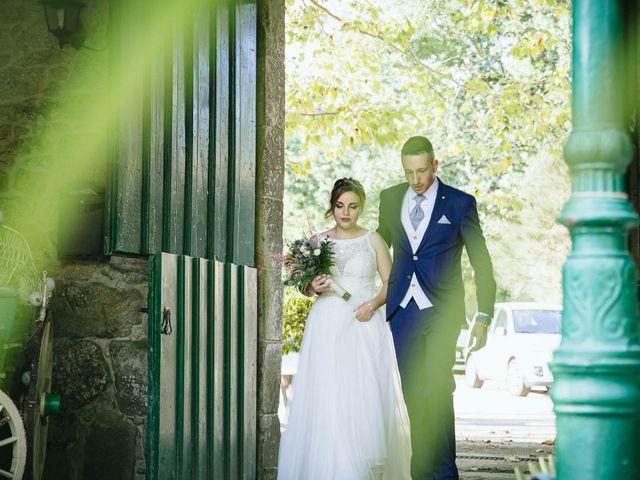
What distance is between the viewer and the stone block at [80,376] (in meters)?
6.02

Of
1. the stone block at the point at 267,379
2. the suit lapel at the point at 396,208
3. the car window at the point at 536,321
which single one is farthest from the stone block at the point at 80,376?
the car window at the point at 536,321

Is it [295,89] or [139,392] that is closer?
[139,392]

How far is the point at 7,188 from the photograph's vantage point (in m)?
6.30

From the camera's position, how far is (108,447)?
5.97 meters

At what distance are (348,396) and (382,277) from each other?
0.87m

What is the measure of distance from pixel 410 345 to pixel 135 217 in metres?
1.95

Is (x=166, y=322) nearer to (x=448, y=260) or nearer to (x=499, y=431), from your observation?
(x=448, y=260)

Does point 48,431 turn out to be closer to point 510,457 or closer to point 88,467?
point 88,467

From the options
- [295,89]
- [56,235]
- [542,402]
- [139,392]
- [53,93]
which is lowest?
[542,402]

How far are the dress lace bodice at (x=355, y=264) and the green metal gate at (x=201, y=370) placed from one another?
715mm

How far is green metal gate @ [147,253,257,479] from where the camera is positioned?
530cm

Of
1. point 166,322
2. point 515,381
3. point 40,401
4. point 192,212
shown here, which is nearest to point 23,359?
point 40,401

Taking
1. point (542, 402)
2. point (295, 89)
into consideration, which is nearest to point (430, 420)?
point (295, 89)

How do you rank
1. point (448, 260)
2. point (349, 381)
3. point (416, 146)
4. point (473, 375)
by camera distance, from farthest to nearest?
point (473, 375) → point (349, 381) → point (448, 260) → point (416, 146)
